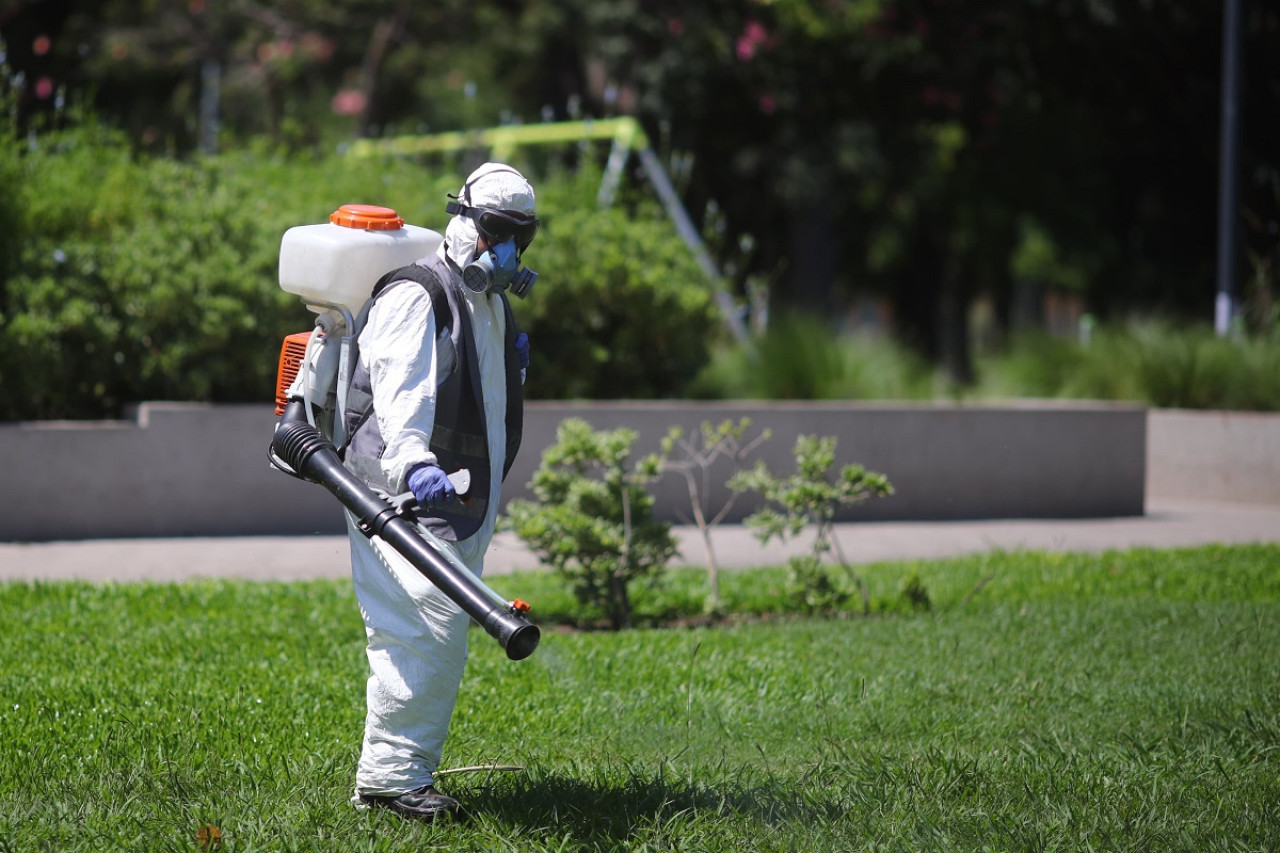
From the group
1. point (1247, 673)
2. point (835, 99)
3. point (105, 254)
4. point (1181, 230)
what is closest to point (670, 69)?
point (835, 99)

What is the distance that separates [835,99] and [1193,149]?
17.1ft

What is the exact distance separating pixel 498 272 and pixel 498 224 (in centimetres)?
13

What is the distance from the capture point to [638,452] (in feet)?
33.2

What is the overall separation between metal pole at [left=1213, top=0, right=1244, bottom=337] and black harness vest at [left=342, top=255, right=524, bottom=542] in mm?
10610

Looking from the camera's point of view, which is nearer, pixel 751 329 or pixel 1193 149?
pixel 751 329

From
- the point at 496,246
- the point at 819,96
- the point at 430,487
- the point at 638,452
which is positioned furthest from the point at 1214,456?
the point at 819,96

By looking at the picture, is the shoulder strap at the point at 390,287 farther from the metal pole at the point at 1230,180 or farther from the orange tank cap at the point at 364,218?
the metal pole at the point at 1230,180

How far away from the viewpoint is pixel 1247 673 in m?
6.08

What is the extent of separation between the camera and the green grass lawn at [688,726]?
4156mm

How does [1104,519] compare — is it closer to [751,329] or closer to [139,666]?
[751,329]

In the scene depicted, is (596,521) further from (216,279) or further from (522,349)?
(216,279)

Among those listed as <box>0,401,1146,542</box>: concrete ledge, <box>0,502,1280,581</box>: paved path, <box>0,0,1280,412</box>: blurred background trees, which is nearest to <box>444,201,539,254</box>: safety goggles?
<box>0,502,1280,581</box>: paved path

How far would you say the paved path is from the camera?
8.20 m

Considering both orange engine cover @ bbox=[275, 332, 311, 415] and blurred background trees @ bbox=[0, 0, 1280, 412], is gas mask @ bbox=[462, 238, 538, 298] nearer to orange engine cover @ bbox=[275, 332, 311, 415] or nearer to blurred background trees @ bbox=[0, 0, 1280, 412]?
orange engine cover @ bbox=[275, 332, 311, 415]
